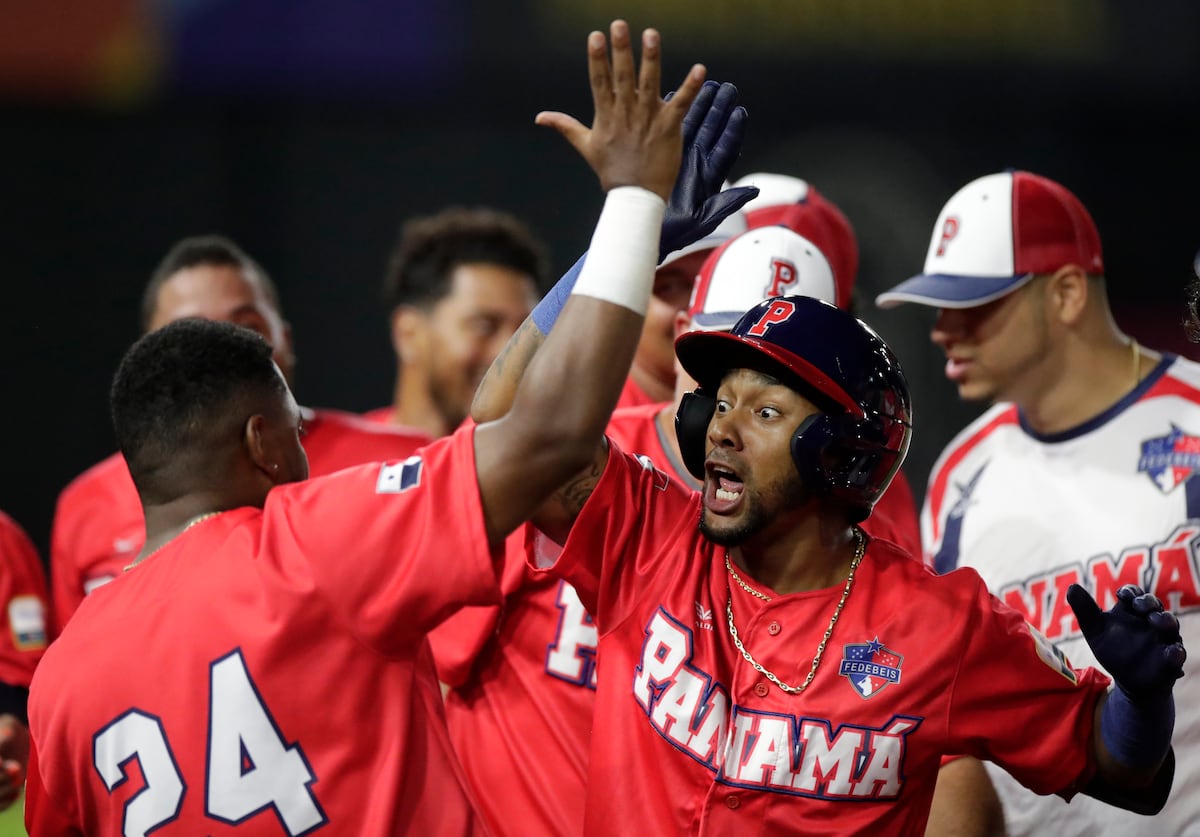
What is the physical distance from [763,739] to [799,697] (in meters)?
0.10

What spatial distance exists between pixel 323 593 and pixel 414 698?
0.30 meters

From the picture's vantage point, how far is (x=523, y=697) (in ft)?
9.44

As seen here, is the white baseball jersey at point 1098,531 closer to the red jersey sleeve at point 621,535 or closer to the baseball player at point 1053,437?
the baseball player at point 1053,437

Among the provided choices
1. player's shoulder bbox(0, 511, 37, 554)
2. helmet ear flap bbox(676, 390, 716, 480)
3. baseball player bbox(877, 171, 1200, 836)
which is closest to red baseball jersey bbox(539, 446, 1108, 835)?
helmet ear flap bbox(676, 390, 716, 480)

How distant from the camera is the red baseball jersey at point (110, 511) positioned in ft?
12.7

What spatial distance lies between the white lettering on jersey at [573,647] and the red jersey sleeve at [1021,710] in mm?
773

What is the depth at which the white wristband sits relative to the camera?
1953 millimetres

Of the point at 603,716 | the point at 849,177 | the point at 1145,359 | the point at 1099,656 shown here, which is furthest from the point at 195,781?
the point at 849,177

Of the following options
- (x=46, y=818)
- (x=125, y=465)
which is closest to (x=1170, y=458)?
(x=46, y=818)

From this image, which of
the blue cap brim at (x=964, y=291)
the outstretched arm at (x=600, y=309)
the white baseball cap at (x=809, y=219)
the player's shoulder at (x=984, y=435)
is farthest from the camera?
the white baseball cap at (x=809, y=219)

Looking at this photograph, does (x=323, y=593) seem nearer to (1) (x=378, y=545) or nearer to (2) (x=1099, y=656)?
(1) (x=378, y=545)

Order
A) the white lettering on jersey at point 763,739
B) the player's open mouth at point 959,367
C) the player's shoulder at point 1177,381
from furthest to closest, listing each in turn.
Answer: the player's open mouth at point 959,367, the player's shoulder at point 1177,381, the white lettering on jersey at point 763,739

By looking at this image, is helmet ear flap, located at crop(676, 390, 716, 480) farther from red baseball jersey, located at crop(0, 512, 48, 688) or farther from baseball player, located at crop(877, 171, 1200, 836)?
red baseball jersey, located at crop(0, 512, 48, 688)

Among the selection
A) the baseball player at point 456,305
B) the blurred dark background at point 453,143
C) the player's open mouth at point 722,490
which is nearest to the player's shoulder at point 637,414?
the player's open mouth at point 722,490
